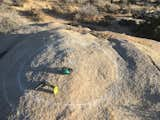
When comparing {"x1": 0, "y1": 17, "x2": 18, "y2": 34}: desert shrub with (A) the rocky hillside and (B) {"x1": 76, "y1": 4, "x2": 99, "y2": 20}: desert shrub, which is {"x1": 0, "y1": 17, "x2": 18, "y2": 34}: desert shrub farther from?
(B) {"x1": 76, "y1": 4, "x2": 99, "y2": 20}: desert shrub

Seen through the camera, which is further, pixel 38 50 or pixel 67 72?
pixel 38 50

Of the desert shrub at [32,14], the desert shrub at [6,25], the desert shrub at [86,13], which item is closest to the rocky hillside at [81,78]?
the desert shrub at [6,25]

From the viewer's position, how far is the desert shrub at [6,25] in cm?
1264

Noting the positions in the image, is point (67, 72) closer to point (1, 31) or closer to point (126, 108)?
point (126, 108)

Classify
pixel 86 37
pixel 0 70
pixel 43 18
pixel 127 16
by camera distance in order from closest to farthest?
pixel 0 70 → pixel 86 37 → pixel 43 18 → pixel 127 16

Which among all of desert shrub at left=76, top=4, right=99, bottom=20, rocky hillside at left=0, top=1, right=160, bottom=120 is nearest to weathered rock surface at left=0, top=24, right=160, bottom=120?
rocky hillside at left=0, top=1, right=160, bottom=120

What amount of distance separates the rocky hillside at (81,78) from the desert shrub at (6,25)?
1820 mm

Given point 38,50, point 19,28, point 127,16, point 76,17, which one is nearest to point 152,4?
point 127,16

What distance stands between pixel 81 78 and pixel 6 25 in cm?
527

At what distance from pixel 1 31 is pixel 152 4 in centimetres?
1301

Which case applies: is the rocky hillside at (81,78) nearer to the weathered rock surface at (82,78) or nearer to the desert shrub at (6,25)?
the weathered rock surface at (82,78)

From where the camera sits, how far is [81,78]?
28.9ft

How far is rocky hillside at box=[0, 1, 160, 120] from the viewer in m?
8.09

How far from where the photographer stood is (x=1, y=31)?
12617mm
